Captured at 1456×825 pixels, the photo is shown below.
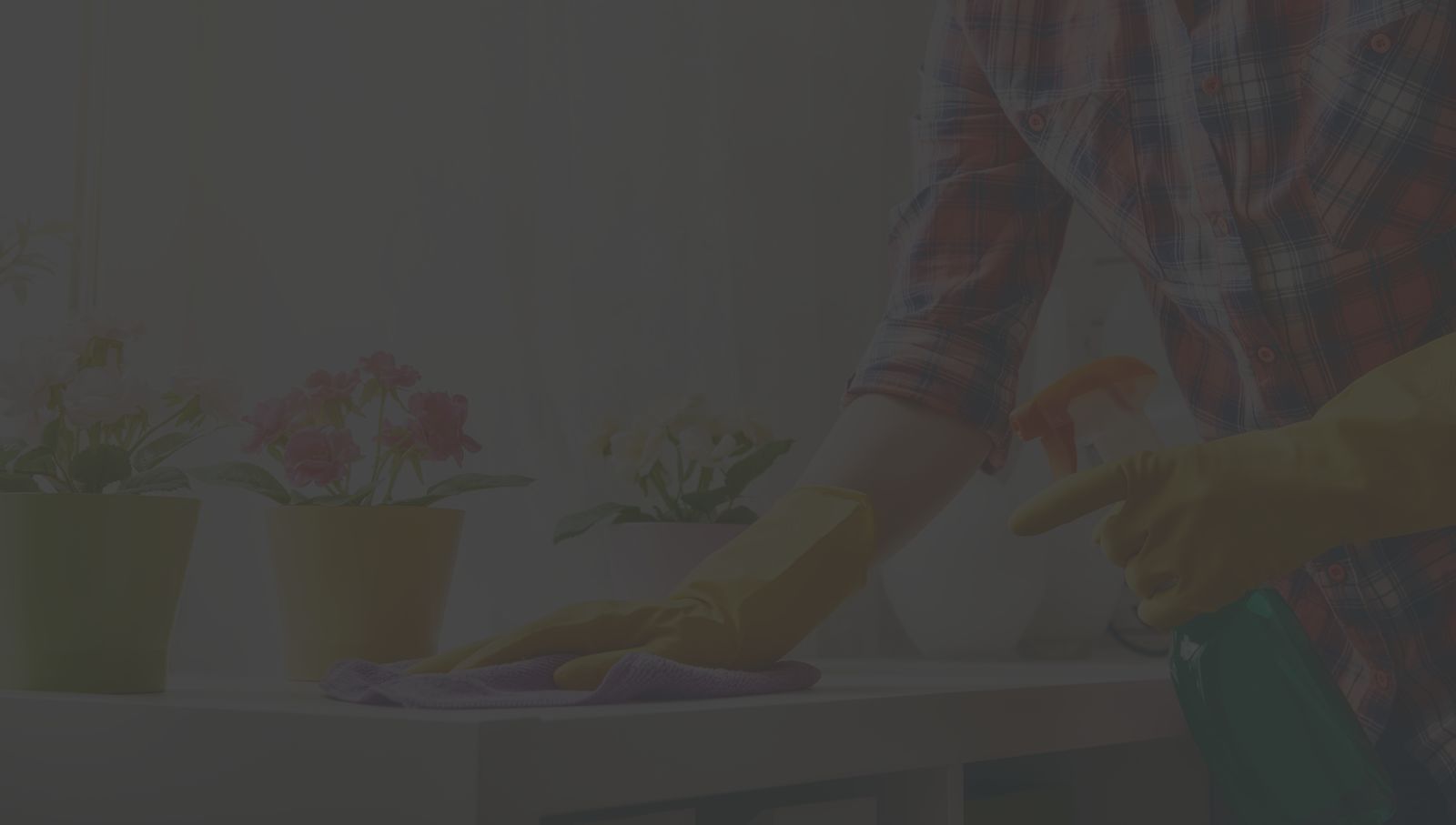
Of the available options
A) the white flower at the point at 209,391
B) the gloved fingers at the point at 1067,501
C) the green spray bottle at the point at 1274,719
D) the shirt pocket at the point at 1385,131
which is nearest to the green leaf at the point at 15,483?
the white flower at the point at 209,391

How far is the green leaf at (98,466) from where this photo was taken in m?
0.82

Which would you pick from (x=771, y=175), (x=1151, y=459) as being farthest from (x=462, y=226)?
(x=1151, y=459)

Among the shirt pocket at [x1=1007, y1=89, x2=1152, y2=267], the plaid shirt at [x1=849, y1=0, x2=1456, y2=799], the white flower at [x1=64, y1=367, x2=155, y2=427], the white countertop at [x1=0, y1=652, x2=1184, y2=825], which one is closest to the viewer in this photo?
the white countertop at [x1=0, y1=652, x2=1184, y2=825]

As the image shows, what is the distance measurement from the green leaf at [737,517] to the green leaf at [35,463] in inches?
24.5

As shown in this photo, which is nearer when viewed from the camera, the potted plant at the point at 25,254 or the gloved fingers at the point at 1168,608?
the gloved fingers at the point at 1168,608

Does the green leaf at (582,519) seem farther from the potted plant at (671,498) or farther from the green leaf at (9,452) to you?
the green leaf at (9,452)

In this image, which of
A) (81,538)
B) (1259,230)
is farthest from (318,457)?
(1259,230)

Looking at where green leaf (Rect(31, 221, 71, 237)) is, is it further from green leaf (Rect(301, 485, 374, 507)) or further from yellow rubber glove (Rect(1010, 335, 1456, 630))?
yellow rubber glove (Rect(1010, 335, 1456, 630))

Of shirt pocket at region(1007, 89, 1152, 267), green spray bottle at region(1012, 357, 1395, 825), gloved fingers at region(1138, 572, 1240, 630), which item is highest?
shirt pocket at region(1007, 89, 1152, 267)

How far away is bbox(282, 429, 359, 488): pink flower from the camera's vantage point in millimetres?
1016

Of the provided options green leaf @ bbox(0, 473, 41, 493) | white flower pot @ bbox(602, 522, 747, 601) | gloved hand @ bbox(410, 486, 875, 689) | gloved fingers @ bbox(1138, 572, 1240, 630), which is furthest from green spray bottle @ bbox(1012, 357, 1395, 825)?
green leaf @ bbox(0, 473, 41, 493)

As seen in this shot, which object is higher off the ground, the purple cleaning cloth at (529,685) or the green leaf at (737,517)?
the purple cleaning cloth at (529,685)

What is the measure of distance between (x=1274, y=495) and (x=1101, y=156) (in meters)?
0.37

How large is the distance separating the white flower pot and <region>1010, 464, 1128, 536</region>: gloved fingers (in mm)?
543
